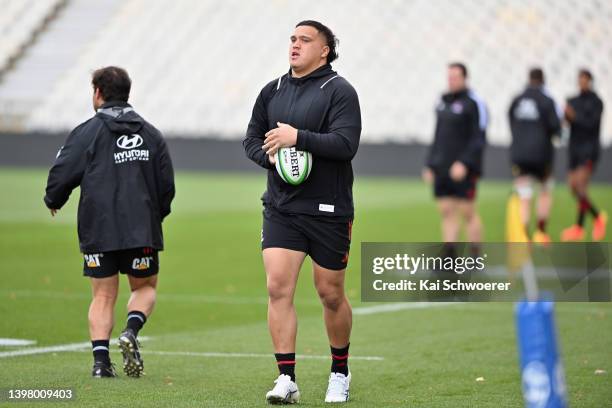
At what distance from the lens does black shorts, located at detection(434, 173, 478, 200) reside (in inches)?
631

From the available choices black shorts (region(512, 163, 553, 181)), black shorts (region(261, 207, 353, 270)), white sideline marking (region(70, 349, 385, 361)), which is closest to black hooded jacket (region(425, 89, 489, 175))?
black shorts (region(512, 163, 553, 181))

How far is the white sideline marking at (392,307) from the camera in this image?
12695 millimetres

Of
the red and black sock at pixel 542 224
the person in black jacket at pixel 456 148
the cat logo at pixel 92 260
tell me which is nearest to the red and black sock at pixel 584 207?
the red and black sock at pixel 542 224

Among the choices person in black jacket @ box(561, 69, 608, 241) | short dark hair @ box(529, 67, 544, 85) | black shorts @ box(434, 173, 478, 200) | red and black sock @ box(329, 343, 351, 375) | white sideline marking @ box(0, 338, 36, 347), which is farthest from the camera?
person in black jacket @ box(561, 69, 608, 241)

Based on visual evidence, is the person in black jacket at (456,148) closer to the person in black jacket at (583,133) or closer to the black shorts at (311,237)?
the person in black jacket at (583,133)

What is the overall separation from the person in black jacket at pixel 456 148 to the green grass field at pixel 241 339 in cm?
138

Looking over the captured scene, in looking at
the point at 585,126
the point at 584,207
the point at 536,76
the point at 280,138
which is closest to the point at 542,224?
the point at 584,207

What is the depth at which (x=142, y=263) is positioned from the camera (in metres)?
8.77

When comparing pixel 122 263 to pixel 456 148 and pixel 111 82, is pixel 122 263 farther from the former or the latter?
pixel 456 148

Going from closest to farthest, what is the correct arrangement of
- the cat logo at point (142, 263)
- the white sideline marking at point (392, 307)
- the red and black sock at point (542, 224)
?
the cat logo at point (142, 263), the white sideline marking at point (392, 307), the red and black sock at point (542, 224)

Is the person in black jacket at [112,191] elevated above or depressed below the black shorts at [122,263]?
above

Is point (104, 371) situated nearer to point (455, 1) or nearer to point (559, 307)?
point (559, 307)

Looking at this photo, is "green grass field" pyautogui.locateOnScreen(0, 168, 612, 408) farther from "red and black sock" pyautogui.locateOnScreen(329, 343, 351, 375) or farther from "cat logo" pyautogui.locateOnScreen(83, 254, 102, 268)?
"cat logo" pyautogui.locateOnScreen(83, 254, 102, 268)

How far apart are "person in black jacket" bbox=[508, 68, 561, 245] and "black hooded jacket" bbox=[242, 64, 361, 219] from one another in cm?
1093
